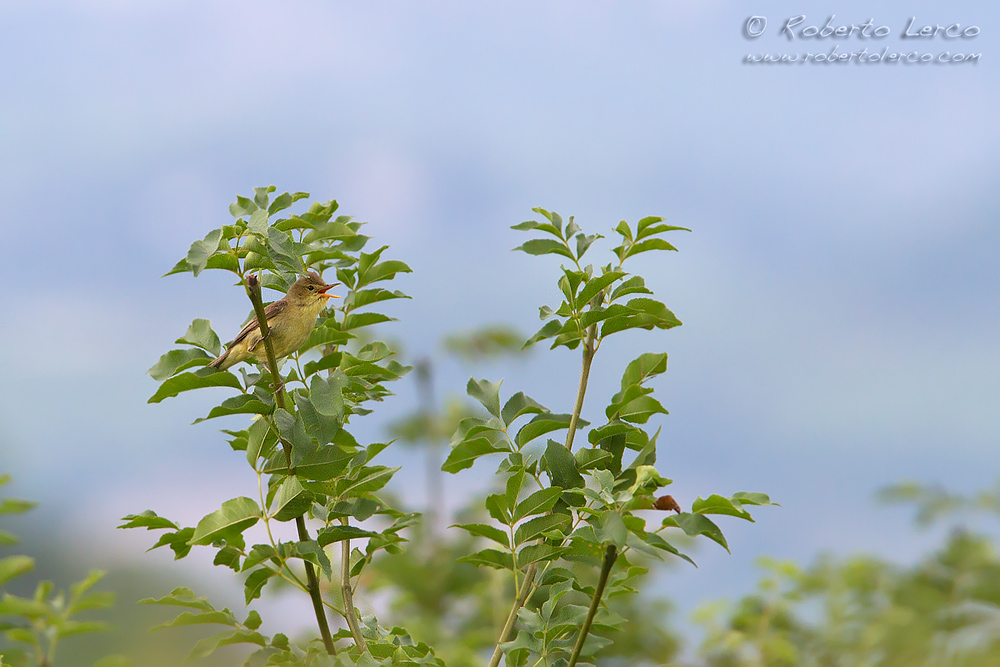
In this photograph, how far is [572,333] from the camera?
7.50 ft

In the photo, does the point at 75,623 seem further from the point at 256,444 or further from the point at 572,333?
the point at 572,333

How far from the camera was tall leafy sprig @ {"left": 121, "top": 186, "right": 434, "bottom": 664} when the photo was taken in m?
2.01

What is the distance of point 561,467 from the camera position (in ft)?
6.81

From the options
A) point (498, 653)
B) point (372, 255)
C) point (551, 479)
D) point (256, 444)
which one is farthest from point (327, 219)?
point (498, 653)

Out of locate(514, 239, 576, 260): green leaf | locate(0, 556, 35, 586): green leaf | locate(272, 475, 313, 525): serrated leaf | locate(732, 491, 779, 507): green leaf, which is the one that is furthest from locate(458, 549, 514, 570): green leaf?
locate(0, 556, 35, 586): green leaf

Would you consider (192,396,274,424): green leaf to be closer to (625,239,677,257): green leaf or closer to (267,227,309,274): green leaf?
(267,227,309,274): green leaf

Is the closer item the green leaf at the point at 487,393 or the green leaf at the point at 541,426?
the green leaf at the point at 541,426

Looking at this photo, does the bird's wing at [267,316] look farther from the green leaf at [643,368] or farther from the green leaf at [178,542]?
the green leaf at [643,368]

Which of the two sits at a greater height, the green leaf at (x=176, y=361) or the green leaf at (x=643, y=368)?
the green leaf at (x=643, y=368)

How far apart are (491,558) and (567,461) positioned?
0.30 metres

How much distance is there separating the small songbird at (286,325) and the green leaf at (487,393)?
53 centimetres

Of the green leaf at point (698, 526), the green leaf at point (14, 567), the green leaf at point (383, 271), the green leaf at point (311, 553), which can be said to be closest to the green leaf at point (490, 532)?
the green leaf at point (311, 553)

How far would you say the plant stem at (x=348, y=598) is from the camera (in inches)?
84.0

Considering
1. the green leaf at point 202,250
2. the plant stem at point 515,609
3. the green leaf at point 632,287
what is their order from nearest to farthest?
the green leaf at point 202,250
the plant stem at point 515,609
the green leaf at point 632,287
